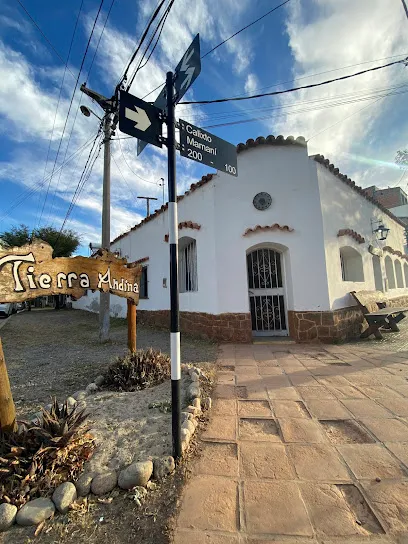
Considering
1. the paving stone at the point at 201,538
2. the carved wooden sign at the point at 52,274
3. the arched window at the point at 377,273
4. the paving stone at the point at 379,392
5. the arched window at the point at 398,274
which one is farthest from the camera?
the arched window at the point at 398,274

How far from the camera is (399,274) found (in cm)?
Answer: 1166

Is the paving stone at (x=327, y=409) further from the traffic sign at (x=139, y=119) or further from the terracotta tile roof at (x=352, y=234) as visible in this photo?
the terracotta tile roof at (x=352, y=234)

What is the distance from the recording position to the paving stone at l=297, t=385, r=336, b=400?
318cm

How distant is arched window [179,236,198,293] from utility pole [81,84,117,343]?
216 centimetres

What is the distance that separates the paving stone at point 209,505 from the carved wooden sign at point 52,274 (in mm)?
2337

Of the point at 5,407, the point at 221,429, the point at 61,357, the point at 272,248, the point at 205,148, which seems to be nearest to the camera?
the point at 5,407

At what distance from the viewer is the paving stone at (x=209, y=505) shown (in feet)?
4.94

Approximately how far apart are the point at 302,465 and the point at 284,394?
134 cm

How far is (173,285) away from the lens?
2113mm

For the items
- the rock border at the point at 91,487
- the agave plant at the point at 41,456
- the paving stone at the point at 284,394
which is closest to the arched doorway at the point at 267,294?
the paving stone at the point at 284,394

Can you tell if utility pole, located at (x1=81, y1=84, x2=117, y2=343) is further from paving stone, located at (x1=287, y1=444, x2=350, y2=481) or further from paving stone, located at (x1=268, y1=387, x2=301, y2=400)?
paving stone, located at (x1=287, y1=444, x2=350, y2=481)

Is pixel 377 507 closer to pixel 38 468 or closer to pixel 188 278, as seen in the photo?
pixel 38 468

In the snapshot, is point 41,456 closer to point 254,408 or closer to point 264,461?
point 264,461

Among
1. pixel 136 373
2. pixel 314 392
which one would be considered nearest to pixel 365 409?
pixel 314 392
